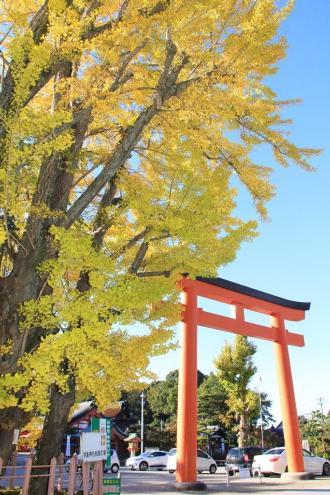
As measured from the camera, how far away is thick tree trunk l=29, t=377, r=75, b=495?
632 cm

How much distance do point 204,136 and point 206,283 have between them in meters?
5.78

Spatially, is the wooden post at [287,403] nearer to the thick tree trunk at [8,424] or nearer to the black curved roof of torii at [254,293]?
the black curved roof of torii at [254,293]

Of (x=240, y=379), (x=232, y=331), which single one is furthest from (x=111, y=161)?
(x=240, y=379)

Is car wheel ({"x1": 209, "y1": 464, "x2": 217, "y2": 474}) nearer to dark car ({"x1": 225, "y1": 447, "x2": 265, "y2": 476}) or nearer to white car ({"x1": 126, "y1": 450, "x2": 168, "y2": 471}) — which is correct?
dark car ({"x1": 225, "y1": 447, "x2": 265, "y2": 476})

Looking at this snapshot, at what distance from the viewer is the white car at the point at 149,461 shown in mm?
22766

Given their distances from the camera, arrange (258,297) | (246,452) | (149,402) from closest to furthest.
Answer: (258,297) → (246,452) → (149,402)

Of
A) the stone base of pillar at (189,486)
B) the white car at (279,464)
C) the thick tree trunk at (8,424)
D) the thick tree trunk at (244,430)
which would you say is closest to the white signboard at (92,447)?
the thick tree trunk at (8,424)

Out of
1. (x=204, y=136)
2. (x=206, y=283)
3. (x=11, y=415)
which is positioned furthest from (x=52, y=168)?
(x=206, y=283)

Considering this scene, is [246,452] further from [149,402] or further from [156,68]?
[149,402]

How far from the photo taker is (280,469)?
1493cm

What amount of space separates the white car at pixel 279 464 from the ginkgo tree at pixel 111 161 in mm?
10318

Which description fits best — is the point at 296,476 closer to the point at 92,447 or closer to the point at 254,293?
the point at 254,293

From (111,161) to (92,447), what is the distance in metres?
4.19

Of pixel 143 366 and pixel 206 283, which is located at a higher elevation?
pixel 206 283
